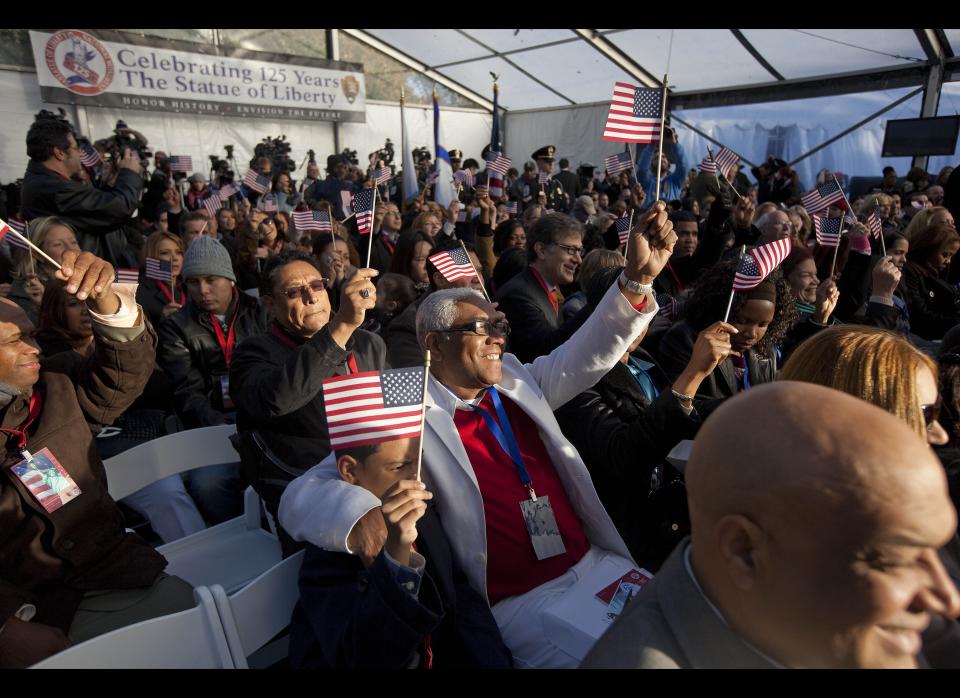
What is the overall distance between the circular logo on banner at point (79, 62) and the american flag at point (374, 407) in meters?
17.2

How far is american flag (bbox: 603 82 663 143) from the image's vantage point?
325 centimetres

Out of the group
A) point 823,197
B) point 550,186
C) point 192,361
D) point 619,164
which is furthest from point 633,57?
point 192,361

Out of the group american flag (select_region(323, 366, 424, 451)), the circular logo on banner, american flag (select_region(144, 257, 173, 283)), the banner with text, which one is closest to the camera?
american flag (select_region(323, 366, 424, 451))

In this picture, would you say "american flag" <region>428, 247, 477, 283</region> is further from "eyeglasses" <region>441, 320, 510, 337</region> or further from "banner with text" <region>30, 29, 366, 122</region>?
"banner with text" <region>30, 29, 366, 122</region>

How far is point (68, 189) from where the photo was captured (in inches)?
176

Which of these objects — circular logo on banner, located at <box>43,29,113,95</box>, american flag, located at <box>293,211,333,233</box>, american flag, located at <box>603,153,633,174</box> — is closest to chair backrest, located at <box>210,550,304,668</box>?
american flag, located at <box>293,211,333,233</box>

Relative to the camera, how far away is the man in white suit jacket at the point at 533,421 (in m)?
1.74

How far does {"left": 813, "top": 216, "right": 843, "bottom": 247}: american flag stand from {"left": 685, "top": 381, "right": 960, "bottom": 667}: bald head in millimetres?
5258

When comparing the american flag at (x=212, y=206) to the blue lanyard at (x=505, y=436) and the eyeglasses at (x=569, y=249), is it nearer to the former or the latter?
the eyeglasses at (x=569, y=249)

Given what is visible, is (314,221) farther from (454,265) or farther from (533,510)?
(533,510)

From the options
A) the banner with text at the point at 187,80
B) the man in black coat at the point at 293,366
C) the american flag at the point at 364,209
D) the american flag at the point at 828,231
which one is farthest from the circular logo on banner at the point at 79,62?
the american flag at the point at 828,231

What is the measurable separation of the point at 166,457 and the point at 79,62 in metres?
16.3

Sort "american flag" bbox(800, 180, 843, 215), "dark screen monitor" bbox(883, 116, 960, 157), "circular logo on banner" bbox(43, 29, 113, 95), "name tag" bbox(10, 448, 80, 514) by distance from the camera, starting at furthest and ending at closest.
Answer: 1. "circular logo on banner" bbox(43, 29, 113, 95)
2. "dark screen monitor" bbox(883, 116, 960, 157)
3. "american flag" bbox(800, 180, 843, 215)
4. "name tag" bbox(10, 448, 80, 514)
